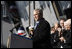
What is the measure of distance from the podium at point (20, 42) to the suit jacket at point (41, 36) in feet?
1.52

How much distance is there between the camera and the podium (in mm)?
4297

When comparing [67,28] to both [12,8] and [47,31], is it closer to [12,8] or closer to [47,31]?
[47,31]

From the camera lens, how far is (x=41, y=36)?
500 centimetres

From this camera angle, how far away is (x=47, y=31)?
5152 millimetres

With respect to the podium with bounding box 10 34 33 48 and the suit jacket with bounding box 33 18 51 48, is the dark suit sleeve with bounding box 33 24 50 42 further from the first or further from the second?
the podium with bounding box 10 34 33 48

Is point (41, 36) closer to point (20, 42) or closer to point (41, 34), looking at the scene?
point (41, 34)

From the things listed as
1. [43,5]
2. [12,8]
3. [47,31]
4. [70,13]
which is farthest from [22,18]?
[47,31]

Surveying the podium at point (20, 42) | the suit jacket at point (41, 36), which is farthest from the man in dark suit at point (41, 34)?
the podium at point (20, 42)

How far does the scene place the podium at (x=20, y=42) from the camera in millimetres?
4297

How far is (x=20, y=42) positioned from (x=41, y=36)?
0.68 m

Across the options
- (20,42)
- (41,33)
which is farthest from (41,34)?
(20,42)

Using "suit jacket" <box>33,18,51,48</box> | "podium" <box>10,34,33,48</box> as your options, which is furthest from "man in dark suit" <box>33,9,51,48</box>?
"podium" <box>10,34,33,48</box>

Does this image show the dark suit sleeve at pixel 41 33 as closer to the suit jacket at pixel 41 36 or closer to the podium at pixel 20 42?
the suit jacket at pixel 41 36

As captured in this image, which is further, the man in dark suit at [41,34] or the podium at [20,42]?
the man in dark suit at [41,34]
